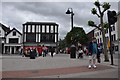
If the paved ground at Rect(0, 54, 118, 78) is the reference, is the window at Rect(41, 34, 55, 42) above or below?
above

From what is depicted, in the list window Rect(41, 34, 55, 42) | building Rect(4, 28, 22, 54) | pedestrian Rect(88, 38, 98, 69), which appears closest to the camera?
pedestrian Rect(88, 38, 98, 69)

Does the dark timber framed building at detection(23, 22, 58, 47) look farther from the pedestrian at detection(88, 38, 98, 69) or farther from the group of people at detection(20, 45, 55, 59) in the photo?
the pedestrian at detection(88, 38, 98, 69)

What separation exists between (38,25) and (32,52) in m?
56.5

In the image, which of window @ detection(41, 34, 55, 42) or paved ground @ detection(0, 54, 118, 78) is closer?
paved ground @ detection(0, 54, 118, 78)

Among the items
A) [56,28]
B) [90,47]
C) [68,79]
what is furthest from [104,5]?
[56,28]

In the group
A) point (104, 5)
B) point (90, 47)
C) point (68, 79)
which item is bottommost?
point (68, 79)

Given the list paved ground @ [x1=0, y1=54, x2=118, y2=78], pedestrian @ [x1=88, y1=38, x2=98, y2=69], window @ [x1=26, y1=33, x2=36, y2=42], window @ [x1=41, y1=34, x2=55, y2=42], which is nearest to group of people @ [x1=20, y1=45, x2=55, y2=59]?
paved ground @ [x1=0, y1=54, x2=118, y2=78]

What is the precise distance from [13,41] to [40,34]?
9.41 metres

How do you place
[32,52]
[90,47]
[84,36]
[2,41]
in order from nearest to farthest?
[90,47], [32,52], [2,41], [84,36]

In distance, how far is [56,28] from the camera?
82000mm

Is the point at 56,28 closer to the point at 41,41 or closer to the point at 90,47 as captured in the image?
the point at 41,41

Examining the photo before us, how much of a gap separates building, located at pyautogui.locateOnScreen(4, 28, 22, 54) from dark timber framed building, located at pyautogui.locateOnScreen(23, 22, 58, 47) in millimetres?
2155

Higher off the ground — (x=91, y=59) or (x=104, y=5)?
(x=104, y=5)

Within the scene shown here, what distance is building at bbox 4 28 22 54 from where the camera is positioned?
8081 cm
